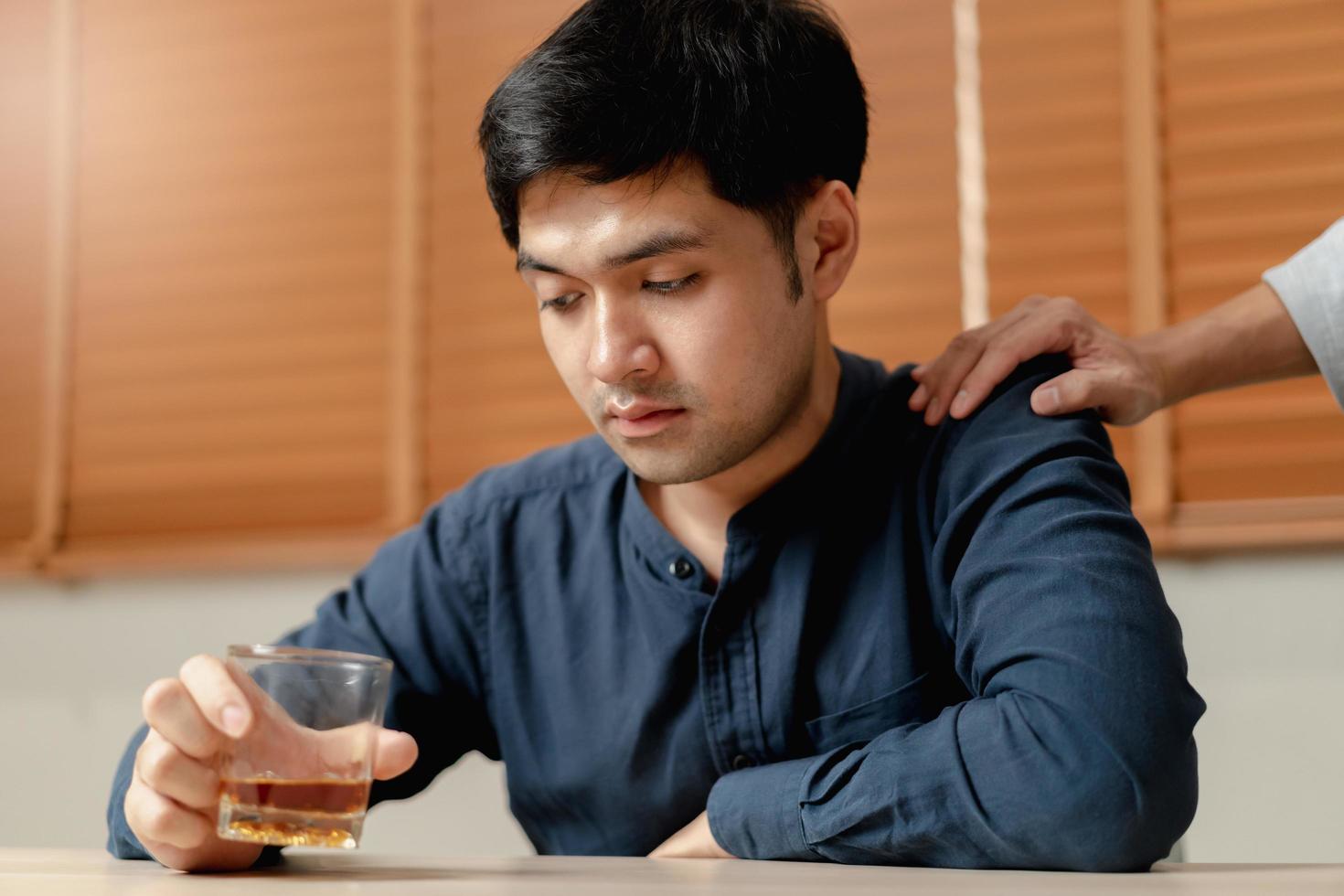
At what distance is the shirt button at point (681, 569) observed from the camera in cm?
139

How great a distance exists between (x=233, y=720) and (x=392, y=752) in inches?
4.8

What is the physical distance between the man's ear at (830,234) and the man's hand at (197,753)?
697 mm

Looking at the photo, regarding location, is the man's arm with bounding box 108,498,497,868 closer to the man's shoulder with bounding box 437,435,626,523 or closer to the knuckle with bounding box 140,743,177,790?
the man's shoulder with bounding box 437,435,626,523

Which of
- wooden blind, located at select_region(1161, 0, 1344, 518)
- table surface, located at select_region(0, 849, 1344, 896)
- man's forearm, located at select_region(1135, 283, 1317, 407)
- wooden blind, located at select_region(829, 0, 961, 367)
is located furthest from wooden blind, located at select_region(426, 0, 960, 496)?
table surface, located at select_region(0, 849, 1344, 896)

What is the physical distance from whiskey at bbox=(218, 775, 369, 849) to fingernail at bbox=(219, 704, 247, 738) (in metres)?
0.04

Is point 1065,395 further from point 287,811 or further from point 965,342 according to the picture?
point 287,811

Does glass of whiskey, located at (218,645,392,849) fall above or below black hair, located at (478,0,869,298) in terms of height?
below

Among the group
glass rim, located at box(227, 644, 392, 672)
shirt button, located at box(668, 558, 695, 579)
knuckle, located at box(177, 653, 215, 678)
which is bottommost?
knuckle, located at box(177, 653, 215, 678)

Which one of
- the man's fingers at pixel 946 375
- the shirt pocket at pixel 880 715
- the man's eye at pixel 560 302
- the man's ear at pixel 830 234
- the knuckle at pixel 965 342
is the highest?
the man's ear at pixel 830 234

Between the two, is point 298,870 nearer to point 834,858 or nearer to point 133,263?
point 834,858

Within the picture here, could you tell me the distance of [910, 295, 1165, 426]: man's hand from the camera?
1.26m

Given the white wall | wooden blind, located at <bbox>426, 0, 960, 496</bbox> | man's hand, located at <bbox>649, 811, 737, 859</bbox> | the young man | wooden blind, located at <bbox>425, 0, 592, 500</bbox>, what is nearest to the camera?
the young man

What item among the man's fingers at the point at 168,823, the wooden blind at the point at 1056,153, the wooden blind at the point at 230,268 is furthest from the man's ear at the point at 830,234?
the wooden blind at the point at 230,268

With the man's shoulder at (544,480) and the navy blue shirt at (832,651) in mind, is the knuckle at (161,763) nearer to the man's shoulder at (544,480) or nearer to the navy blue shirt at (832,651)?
the navy blue shirt at (832,651)
